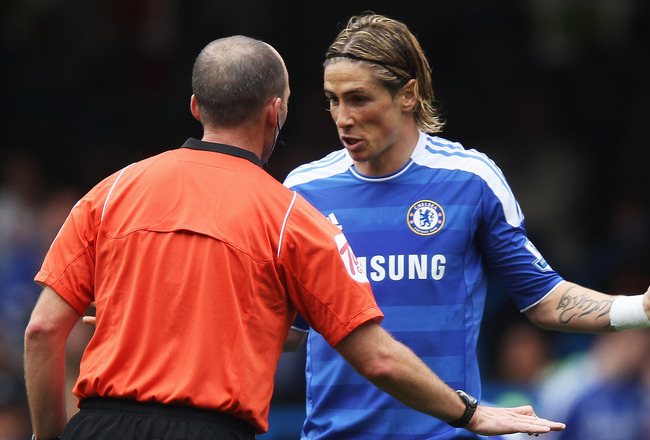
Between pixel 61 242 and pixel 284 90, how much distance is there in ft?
3.04

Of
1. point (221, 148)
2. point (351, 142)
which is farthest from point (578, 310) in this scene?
point (221, 148)

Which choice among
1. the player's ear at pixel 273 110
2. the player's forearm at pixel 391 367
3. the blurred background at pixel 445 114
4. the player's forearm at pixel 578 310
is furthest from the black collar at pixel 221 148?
the blurred background at pixel 445 114

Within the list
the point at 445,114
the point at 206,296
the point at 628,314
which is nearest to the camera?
the point at 206,296

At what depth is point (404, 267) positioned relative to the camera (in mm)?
3834

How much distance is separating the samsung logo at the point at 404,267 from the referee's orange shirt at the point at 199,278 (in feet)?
2.09

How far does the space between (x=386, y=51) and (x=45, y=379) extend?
6.00 ft

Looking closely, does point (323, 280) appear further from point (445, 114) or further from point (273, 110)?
point (445, 114)

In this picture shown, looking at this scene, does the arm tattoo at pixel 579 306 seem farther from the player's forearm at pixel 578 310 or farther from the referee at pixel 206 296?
the referee at pixel 206 296

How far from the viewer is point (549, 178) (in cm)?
859

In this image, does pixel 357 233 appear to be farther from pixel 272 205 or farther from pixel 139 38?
pixel 139 38

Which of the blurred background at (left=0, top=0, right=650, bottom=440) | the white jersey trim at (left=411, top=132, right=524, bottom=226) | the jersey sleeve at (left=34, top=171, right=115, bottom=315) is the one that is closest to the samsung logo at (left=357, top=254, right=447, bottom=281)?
the white jersey trim at (left=411, top=132, right=524, bottom=226)

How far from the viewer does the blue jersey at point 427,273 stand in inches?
149

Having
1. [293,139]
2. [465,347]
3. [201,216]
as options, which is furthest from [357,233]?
[293,139]

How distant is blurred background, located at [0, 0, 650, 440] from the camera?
7648mm
